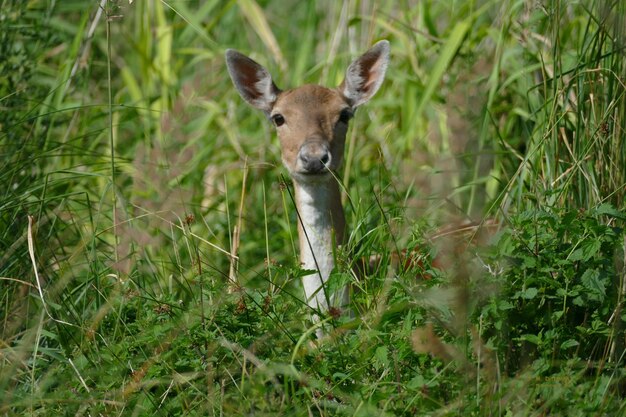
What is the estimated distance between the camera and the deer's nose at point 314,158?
441 centimetres

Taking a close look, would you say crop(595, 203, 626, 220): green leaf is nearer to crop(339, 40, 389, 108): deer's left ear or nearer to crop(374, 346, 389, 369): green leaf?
crop(374, 346, 389, 369): green leaf

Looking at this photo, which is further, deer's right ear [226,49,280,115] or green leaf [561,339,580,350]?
deer's right ear [226,49,280,115]

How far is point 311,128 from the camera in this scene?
4.69 meters

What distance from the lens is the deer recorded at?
14.6 feet

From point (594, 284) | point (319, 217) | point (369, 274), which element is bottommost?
point (369, 274)

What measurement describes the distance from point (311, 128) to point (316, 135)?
0.25 feet

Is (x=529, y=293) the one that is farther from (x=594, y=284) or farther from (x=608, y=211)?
(x=608, y=211)

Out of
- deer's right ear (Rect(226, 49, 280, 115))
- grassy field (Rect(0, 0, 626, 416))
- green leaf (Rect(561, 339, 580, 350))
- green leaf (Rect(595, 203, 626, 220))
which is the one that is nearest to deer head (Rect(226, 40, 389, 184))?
deer's right ear (Rect(226, 49, 280, 115))

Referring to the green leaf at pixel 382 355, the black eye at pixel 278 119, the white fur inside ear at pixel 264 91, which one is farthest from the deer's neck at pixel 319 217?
the green leaf at pixel 382 355

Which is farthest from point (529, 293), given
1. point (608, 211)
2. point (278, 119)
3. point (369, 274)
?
point (278, 119)

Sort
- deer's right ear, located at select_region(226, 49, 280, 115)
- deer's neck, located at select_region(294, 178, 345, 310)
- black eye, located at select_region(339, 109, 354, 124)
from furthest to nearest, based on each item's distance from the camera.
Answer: deer's right ear, located at select_region(226, 49, 280, 115) < black eye, located at select_region(339, 109, 354, 124) < deer's neck, located at select_region(294, 178, 345, 310)

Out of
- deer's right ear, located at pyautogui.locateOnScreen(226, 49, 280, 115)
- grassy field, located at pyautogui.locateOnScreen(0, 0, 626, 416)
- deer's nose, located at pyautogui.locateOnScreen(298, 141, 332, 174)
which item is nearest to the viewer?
grassy field, located at pyautogui.locateOnScreen(0, 0, 626, 416)

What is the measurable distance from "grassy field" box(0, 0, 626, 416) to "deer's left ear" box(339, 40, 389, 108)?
0.54m

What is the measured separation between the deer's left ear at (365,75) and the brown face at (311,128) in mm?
80
